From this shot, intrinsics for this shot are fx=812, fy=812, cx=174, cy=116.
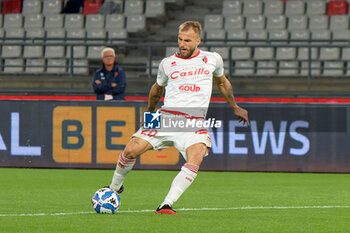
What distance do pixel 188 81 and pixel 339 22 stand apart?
1487 centimetres

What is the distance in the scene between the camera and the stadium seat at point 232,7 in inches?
936

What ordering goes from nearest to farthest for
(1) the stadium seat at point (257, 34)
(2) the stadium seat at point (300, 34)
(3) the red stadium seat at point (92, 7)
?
(2) the stadium seat at point (300, 34)
(1) the stadium seat at point (257, 34)
(3) the red stadium seat at point (92, 7)

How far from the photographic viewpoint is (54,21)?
24.9 m

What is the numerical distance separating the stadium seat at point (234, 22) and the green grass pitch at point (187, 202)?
30.6 ft

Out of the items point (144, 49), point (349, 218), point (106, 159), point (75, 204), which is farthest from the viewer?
point (144, 49)

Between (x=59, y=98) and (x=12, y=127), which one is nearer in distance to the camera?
(x=12, y=127)

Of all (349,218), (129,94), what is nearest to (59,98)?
(129,94)

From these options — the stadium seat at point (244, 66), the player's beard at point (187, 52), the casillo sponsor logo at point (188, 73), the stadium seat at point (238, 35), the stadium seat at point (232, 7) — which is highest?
the stadium seat at point (232, 7)

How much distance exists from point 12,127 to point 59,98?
1.38 meters

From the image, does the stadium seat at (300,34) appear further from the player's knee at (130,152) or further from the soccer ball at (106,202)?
the soccer ball at (106,202)

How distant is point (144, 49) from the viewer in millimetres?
23672

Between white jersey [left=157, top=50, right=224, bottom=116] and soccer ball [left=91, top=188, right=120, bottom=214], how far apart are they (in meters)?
1.07

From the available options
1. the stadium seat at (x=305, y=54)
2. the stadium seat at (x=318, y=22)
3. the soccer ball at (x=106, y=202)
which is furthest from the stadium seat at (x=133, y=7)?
the soccer ball at (x=106, y=202)

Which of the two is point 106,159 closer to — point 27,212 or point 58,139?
point 58,139
